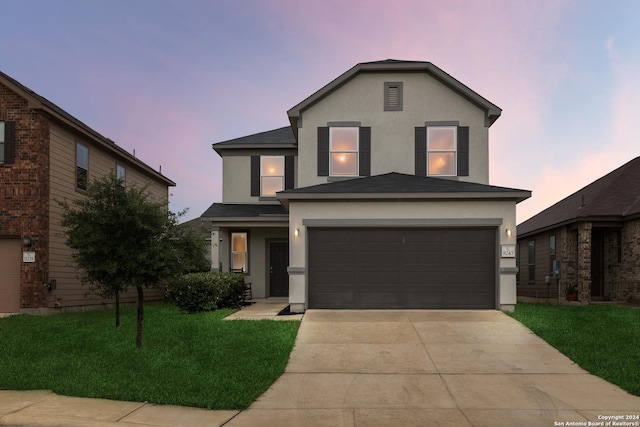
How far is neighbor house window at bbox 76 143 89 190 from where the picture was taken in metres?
17.1

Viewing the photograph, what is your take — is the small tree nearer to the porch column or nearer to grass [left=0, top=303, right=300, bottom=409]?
grass [left=0, top=303, right=300, bottom=409]

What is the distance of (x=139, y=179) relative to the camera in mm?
22734

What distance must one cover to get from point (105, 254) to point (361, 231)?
23.7 feet

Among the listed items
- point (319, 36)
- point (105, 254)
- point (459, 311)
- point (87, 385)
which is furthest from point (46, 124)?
point (459, 311)

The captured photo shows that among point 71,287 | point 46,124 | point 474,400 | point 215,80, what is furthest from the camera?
point 215,80

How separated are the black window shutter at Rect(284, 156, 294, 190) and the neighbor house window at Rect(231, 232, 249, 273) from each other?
2.71 meters

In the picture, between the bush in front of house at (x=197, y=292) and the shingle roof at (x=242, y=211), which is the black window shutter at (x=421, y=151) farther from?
the bush in front of house at (x=197, y=292)

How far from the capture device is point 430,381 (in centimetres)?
803

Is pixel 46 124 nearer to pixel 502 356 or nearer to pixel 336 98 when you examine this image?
pixel 336 98

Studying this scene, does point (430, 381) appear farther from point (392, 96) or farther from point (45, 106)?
point (45, 106)

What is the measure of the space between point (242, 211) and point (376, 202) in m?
6.92

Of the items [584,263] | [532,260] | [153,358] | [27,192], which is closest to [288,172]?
[27,192]

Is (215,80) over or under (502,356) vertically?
over

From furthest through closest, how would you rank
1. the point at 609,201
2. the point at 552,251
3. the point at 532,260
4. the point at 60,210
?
the point at 532,260 → the point at 552,251 → the point at 609,201 → the point at 60,210
